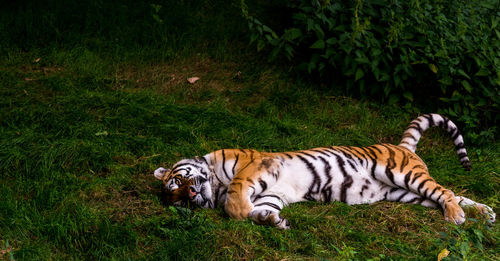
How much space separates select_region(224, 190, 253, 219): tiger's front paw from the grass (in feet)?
0.31

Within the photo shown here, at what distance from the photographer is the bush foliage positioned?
549cm

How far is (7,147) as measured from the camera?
446cm

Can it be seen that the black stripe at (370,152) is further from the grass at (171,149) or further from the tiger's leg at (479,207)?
the tiger's leg at (479,207)

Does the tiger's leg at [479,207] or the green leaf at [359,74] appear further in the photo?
the green leaf at [359,74]

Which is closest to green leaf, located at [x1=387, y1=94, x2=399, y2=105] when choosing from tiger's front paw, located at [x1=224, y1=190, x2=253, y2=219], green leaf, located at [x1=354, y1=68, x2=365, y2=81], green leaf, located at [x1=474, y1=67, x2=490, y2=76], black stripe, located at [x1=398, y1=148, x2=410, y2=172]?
green leaf, located at [x1=354, y1=68, x2=365, y2=81]

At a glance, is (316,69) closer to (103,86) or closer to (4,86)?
(103,86)

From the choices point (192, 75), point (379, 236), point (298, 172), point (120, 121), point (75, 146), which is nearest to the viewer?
point (379, 236)

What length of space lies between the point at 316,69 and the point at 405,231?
118 inches

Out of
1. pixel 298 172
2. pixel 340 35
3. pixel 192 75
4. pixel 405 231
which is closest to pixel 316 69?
pixel 340 35

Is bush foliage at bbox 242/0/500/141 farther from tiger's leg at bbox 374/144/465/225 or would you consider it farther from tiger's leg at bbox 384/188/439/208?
tiger's leg at bbox 384/188/439/208

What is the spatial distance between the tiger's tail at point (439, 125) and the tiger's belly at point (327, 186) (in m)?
0.75

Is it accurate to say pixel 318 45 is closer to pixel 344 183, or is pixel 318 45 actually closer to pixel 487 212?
pixel 344 183

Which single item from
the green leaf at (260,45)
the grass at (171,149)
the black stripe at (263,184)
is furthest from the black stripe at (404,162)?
the green leaf at (260,45)

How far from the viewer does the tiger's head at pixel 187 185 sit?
388cm
